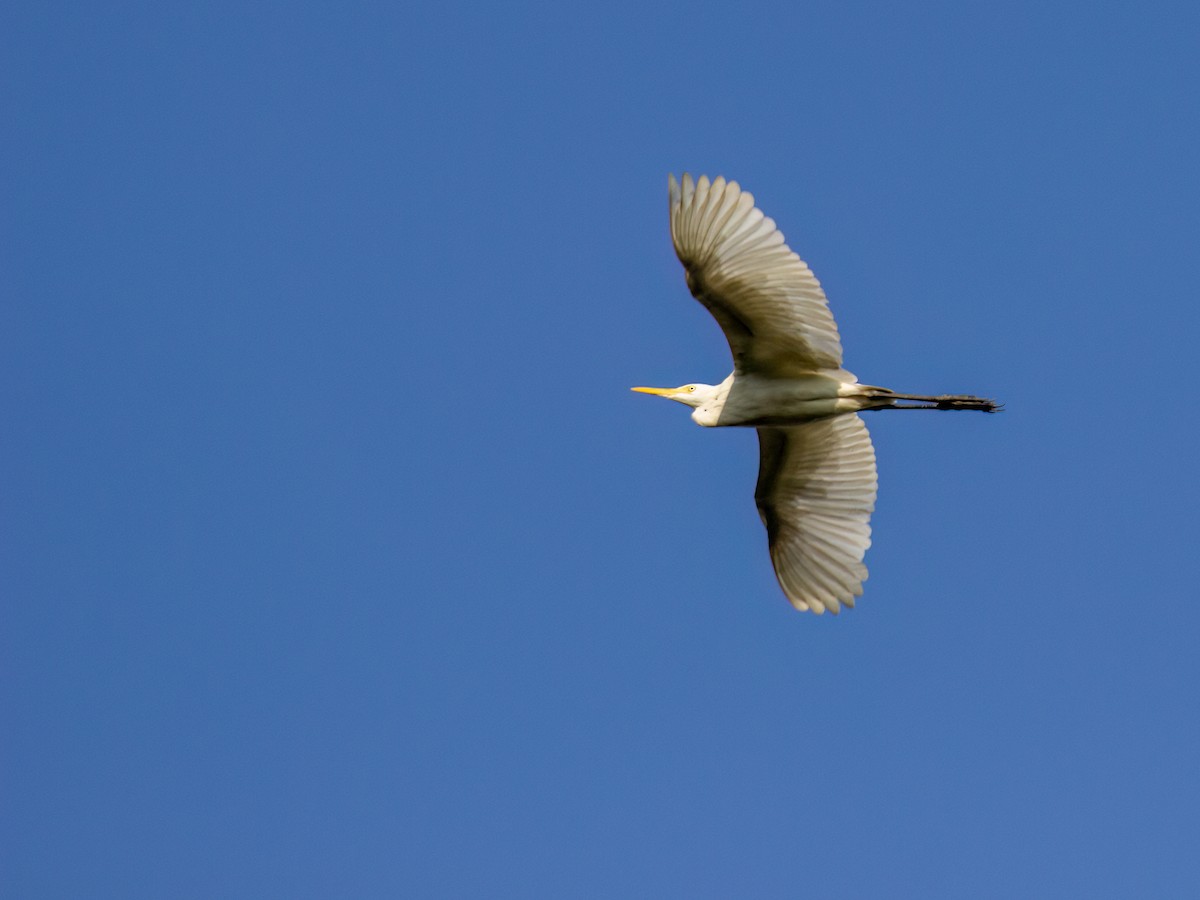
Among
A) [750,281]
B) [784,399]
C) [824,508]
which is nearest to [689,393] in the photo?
[784,399]

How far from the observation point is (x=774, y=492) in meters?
15.2

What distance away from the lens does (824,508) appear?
14.9 metres

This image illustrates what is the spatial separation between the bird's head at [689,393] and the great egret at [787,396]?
1cm

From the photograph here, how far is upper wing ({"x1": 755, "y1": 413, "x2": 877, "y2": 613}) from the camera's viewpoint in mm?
14664

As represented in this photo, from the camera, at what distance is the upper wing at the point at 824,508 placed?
48.1ft

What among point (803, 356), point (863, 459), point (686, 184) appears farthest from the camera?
point (863, 459)

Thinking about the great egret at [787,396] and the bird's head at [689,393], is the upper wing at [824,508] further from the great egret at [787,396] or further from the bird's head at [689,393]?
the bird's head at [689,393]

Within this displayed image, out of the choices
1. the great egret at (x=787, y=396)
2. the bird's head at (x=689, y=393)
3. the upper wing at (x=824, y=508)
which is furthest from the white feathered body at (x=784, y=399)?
the upper wing at (x=824, y=508)

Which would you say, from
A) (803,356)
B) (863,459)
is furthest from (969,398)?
(803,356)

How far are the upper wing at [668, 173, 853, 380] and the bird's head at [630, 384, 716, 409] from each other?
71 cm

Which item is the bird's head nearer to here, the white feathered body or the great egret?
the great egret

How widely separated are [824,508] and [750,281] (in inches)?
114

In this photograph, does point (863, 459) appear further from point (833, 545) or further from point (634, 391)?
point (634, 391)

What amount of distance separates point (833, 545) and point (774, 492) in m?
0.79
